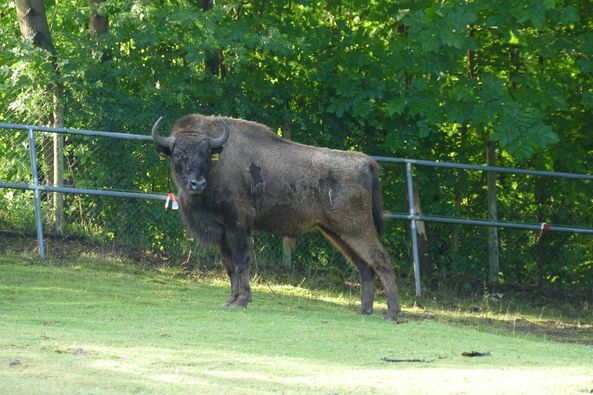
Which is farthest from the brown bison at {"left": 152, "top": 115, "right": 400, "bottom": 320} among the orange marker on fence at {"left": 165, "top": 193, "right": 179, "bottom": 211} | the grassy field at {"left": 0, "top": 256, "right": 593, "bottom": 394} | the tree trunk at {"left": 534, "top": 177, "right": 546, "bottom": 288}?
the tree trunk at {"left": 534, "top": 177, "right": 546, "bottom": 288}

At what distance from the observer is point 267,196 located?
14594mm

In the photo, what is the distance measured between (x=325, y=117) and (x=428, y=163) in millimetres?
2507

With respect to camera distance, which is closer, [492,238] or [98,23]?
[492,238]

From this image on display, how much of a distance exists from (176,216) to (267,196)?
3.53m

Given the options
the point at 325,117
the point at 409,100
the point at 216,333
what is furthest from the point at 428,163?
the point at 216,333

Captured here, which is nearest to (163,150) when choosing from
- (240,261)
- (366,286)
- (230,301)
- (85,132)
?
(240,261)

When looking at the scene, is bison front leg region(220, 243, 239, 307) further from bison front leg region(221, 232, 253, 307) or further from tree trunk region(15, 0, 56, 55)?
tree trunk region(15, 0, 56, 55)

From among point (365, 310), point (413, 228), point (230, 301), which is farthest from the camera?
point (413, 228)

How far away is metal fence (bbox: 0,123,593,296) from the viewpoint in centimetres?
1717

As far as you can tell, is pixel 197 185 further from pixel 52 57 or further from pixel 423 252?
pixel 52 57

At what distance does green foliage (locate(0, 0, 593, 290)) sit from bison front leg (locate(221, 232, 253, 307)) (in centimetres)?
380

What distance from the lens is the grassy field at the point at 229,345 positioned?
8.20 metres

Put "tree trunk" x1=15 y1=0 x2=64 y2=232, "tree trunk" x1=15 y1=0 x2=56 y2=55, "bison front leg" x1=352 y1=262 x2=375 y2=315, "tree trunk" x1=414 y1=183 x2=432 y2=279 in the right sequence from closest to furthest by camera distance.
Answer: "bison front leg" x1=352 y1=262 x2=375 y2=315, "tree trunk" x1=15 y1=0 x2=64 y2=232, "tree trunk" x1=414 y1=183 x2=432 y2=279, "tree trunk" x1=15 y1=0 x2=56 y2=55

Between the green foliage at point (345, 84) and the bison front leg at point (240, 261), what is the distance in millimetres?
3796
